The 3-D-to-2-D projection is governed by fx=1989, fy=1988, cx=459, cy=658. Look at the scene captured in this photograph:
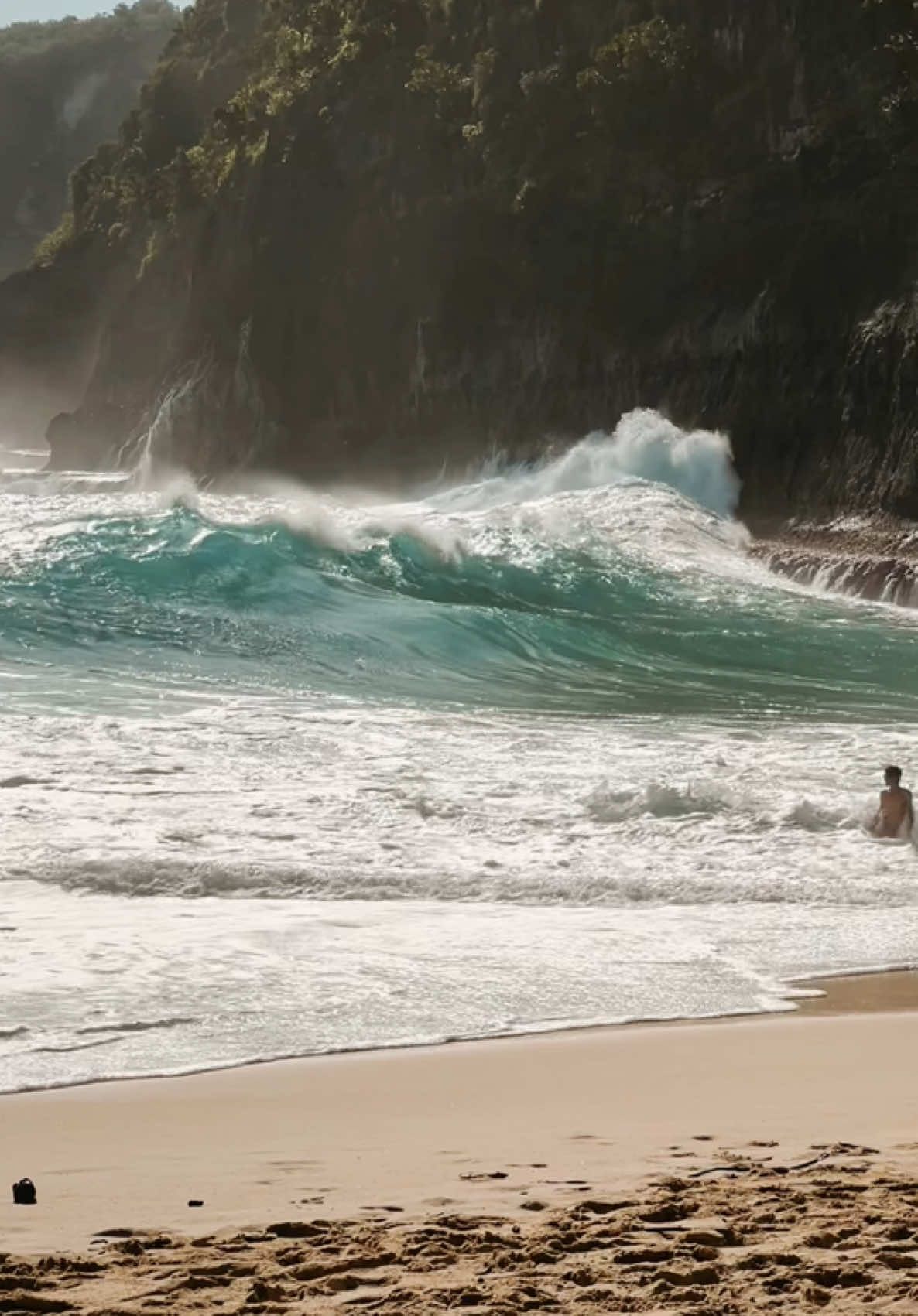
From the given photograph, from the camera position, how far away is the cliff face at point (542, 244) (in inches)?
1490

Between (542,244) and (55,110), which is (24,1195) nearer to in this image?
(542,244)

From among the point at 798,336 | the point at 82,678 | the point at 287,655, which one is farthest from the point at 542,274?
the point at 82,678

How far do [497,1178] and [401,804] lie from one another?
6.85m

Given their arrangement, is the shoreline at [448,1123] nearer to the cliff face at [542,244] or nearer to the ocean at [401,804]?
the ocean at [401,804]

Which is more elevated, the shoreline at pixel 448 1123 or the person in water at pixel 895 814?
the person in water at pixel 895 814

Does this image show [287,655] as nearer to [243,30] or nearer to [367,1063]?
[367,1063]

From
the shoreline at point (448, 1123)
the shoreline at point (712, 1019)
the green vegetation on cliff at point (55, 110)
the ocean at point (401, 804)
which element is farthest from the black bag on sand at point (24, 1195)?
the green vegetation on cliff at point (55, 110)

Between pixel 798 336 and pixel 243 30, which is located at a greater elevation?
pixel 243 30

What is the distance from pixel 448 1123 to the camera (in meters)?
5.96

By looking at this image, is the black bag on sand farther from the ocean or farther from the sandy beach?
the ocean

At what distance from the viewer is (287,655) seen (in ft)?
67.6

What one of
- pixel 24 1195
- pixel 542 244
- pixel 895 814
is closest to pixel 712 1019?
pixel 24 1195

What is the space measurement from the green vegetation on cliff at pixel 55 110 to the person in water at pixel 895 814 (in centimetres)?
12181

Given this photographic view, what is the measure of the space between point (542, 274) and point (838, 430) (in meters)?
11.7
